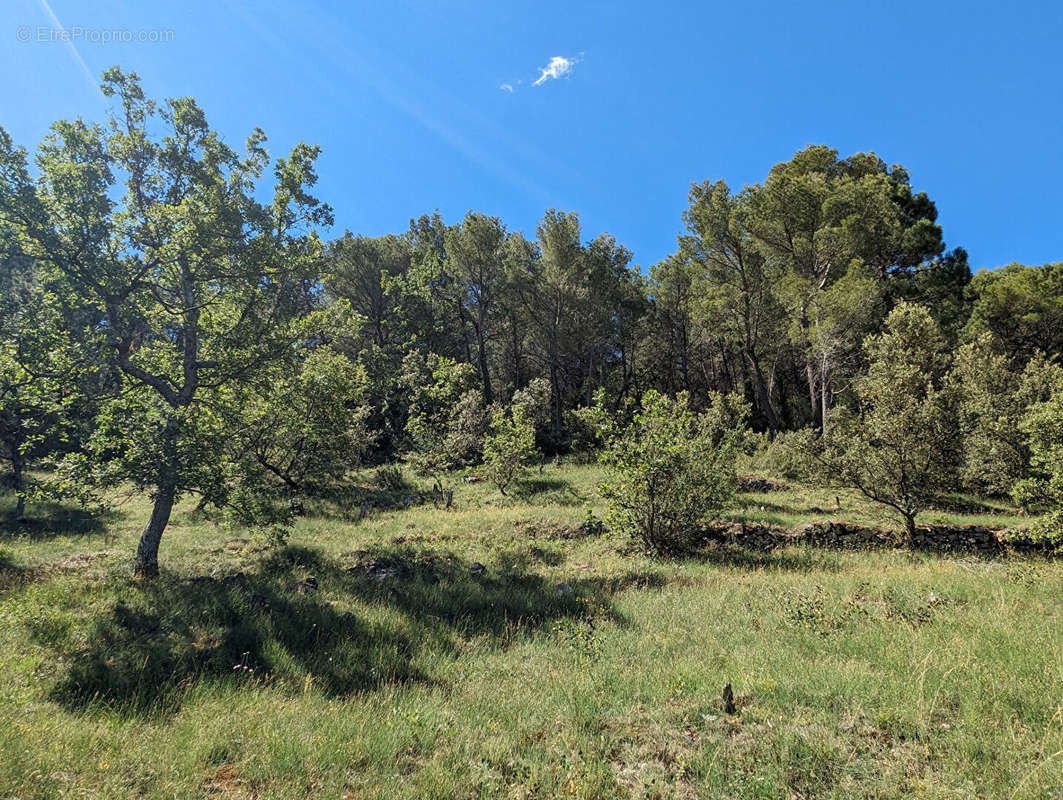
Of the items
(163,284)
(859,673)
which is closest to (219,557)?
(163,284)

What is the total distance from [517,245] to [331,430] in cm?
2459

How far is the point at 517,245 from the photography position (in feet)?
120

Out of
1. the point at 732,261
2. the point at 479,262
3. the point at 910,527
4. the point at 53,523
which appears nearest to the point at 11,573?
the point at 53,523

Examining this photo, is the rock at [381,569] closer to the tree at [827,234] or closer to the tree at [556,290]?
the tree at [556,290]

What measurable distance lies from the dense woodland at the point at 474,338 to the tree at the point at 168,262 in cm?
6

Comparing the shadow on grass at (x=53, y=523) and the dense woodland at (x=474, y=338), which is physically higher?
the dense woodland at (x=474, y=338)

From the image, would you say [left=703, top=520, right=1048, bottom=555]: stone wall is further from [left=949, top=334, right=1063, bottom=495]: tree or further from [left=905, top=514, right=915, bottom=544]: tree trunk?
[left=949, top=334, right=1063, bottom=495]: tree

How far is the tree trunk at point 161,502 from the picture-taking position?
8922 millimetres

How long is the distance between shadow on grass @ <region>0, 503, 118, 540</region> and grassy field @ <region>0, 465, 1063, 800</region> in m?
2.73

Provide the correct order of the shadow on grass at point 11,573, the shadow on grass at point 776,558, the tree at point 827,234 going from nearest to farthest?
1. the shadow on grass at point 11,573
2. the shadow on grass at point 776,558
3. the tree at point 827,234

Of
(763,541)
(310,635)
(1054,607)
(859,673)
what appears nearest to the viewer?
(859,673)

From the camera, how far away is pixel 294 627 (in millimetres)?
7723

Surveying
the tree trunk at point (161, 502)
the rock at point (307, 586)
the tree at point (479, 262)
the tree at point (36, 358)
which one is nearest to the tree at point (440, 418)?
the tree at point (479, 262)

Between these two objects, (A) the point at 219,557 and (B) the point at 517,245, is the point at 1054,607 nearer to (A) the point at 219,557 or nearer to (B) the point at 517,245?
(A) the point at 219,557
